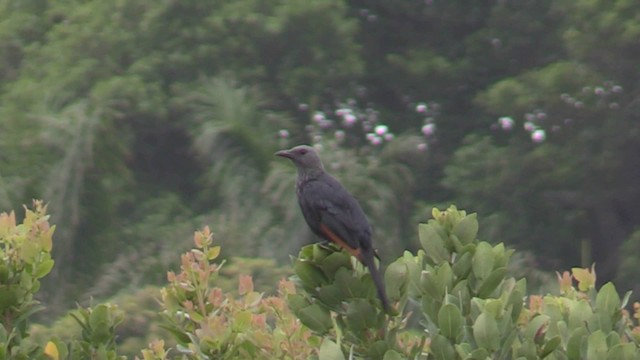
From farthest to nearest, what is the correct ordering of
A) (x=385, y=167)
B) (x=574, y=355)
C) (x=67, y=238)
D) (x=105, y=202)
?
1. (x=385, y=167)
2. (x=105, y=202)
3. (x=67, y=238)
4. (x=574, y=355)

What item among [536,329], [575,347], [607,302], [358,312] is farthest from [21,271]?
[607,302]

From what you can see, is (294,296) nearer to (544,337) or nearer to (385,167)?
(544,337)

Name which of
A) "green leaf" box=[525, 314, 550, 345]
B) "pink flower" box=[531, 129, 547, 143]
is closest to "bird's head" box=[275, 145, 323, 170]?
"green leaf" box=[525, 314, 550, 345]

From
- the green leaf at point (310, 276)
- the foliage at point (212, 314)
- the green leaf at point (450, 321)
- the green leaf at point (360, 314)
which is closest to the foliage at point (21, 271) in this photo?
the foliage at point (212, 314)

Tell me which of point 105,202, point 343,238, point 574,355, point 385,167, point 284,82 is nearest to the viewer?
point 574,355

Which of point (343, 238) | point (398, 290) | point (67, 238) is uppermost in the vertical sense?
point (398, 290)

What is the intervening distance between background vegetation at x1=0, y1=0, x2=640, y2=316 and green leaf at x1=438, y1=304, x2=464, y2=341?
33.6 ft

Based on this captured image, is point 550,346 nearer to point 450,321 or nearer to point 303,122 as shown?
point 450,321

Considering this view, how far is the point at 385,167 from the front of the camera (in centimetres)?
1627

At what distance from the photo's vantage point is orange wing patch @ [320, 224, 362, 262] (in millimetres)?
4734

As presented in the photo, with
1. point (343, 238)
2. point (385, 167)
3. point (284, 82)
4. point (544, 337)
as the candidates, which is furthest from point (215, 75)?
point (544, 337)

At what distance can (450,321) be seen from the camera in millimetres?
4145

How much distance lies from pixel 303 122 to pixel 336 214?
12138mm

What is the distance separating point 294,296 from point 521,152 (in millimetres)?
13516
